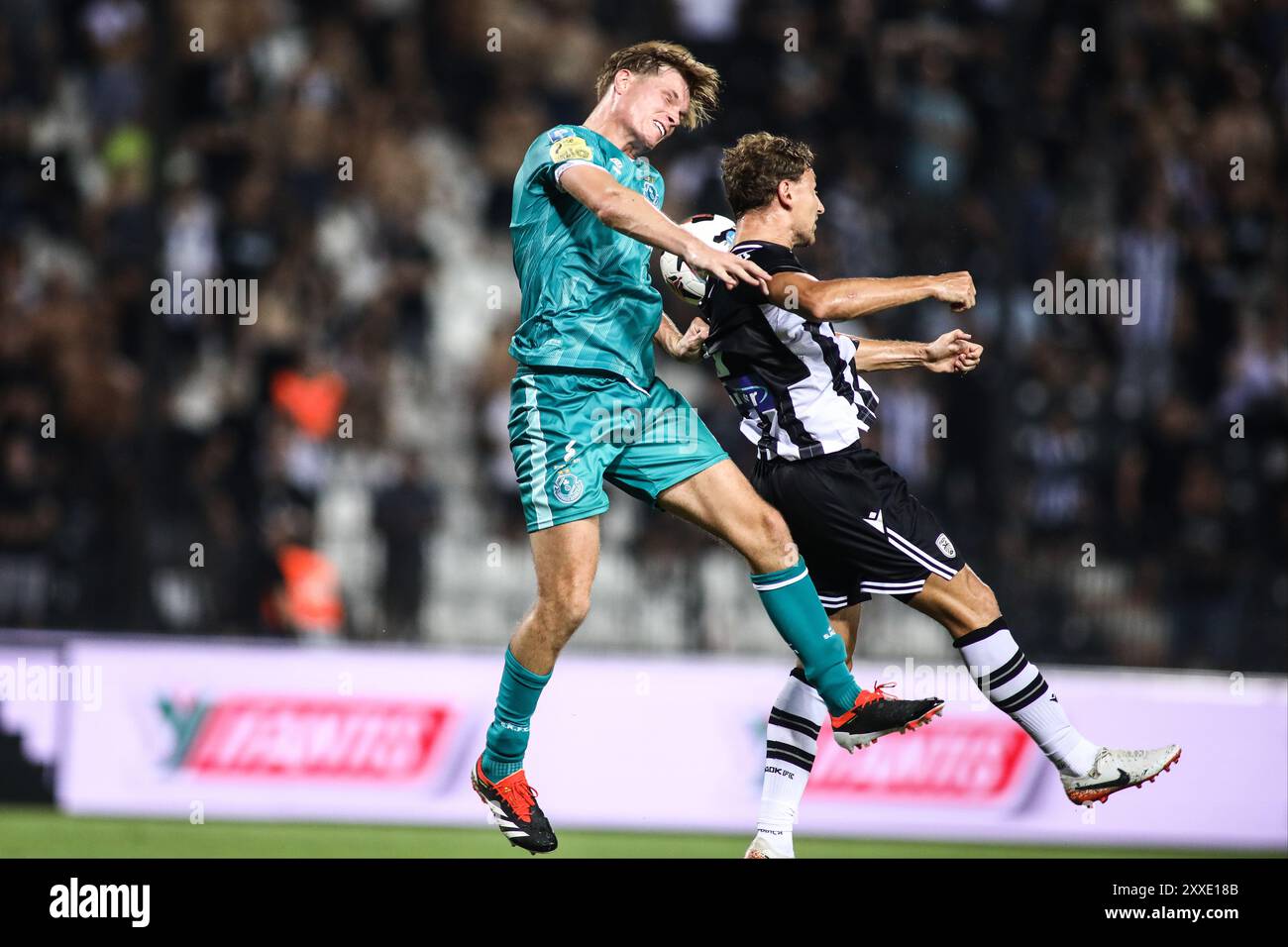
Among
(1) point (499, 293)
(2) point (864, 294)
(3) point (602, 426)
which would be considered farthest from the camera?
(1) point (499, 293)

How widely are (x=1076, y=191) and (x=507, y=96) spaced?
4211 millimetres

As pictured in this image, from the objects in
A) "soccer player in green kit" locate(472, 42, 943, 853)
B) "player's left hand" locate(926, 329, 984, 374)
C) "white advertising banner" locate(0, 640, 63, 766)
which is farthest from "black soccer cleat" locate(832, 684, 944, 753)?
"white advertising banner" locate(0, 640, 63, 766)

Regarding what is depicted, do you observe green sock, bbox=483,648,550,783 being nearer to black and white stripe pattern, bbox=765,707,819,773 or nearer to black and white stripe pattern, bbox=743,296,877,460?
black and white stripe pattern, bbox=765,707,819,773

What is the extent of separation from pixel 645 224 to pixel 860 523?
1365 mm

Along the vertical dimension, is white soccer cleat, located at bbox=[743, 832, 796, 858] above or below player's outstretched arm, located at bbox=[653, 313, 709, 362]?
below

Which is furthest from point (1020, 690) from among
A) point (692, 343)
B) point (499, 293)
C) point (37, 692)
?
point (499, 293)

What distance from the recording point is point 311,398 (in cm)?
1116

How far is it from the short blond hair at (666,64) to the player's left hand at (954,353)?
1.21 metres

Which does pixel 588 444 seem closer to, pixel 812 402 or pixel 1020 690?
pixel 812 402

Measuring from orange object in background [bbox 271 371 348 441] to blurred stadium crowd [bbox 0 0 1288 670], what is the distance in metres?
0.02

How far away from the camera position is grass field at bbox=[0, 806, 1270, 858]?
8438mm

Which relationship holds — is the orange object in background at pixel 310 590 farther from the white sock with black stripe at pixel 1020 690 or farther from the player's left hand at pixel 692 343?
the white sock with black stripe at pixel 1020 690

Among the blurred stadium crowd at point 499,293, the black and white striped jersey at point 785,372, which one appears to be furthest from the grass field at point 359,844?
the black and white striped jersey at point 785,372

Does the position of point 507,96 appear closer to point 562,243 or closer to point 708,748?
point 708,748
